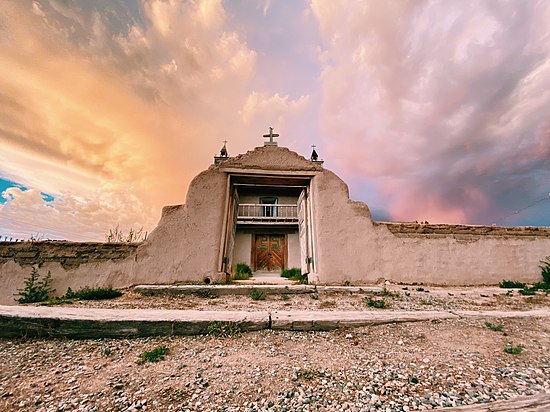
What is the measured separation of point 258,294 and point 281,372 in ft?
11.0

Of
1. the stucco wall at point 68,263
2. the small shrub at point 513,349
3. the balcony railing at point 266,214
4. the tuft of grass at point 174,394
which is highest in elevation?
the balcony railing at point 266,214

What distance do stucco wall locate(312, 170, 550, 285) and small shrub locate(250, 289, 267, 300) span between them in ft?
6.49

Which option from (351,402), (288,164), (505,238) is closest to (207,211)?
(288,164)

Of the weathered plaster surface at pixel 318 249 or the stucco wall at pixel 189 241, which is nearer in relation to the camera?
the weathered plaster surface at pixel 318 249

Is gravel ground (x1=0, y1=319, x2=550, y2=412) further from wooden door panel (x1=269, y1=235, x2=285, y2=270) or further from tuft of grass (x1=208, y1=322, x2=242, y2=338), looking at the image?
wooden door panel (x1=269, y1=235, x2=285, y2=270)

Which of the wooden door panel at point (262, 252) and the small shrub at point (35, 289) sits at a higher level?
the wooden door panel at point (262, 252)

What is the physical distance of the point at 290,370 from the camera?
235 cm

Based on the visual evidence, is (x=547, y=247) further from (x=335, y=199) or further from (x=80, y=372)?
(x=80, y=372)

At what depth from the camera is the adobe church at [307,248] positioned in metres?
6.30

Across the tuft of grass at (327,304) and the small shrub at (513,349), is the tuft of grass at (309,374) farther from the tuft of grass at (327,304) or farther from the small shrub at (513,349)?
the tuft of grass at (327,304)

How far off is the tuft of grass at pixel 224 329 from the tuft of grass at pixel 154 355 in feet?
1.97

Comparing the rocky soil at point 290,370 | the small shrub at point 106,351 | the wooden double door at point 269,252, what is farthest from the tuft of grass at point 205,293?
the wooden double door at point 269,252

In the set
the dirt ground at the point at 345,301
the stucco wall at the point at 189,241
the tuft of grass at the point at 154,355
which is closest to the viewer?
the tuft of grass at the point at 154,355

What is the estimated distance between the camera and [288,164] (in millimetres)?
7961
